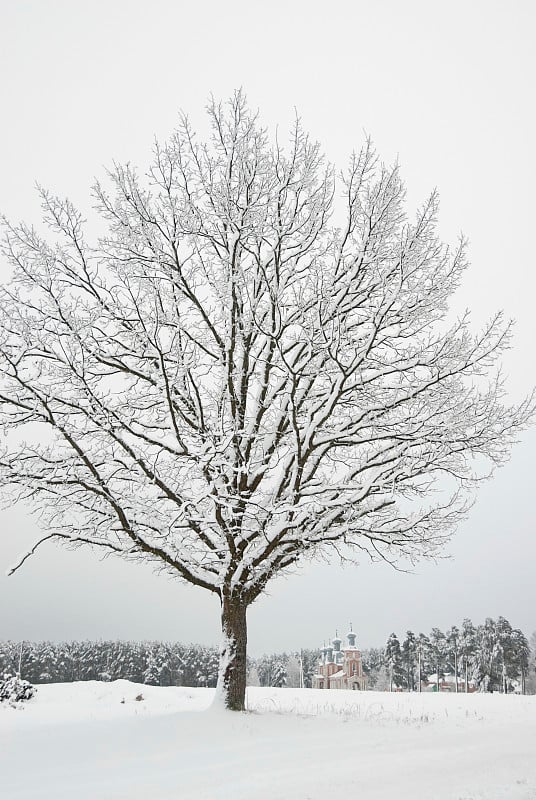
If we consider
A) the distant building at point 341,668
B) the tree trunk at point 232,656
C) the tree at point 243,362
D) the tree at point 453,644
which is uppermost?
the tree at point 243,362

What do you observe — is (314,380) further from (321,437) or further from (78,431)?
(78,431)

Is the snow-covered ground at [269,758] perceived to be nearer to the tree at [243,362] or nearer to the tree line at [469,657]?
the tree at [243,362]

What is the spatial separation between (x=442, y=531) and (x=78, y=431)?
6.38m

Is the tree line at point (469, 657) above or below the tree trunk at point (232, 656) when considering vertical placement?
below

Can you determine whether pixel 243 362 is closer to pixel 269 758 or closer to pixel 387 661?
pixel 269 758

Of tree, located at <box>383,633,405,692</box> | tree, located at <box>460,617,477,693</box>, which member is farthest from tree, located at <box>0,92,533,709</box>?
tree, located at <box>383,633,405,692</box>

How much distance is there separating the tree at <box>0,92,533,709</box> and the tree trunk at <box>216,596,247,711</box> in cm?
3

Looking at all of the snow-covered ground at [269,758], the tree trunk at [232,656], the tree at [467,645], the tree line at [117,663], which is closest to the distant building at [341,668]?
the tree at [467,645]

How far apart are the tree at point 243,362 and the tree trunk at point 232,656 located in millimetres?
31

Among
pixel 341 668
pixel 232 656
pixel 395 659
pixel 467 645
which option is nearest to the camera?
pixel 232 656

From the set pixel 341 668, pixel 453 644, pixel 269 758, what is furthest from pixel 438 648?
pixel 269 758

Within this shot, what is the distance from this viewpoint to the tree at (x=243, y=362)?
906 centimetres

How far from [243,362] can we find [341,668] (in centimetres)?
9159

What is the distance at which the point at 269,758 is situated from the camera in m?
6.17
